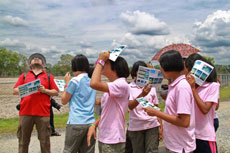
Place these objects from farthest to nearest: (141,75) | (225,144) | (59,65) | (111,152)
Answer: (59,65), (225,144), (141,75), (111,152)

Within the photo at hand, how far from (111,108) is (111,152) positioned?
0.45m

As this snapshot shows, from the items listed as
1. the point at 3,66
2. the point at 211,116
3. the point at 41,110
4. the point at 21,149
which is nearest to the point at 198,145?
the point at 211,116

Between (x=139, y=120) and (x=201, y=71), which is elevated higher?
(x=201, y=71)

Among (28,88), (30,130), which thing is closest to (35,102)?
(28,88)

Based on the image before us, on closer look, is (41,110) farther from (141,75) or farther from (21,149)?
(141,75)

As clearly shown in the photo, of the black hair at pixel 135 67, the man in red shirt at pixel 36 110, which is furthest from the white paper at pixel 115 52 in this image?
the man in red shirt at pixel 36 110

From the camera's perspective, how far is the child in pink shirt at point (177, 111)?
196cm

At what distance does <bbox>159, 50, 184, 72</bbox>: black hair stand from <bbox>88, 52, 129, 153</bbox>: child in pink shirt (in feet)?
1.45

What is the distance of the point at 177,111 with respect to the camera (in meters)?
1.95

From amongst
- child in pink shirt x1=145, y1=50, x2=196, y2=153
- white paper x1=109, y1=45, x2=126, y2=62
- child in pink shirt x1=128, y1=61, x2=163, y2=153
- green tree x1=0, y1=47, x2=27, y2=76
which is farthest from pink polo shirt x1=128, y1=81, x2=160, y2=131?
green tree x1=0, y1=47, x2=27, y2=76

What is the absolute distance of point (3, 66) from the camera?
262 feet

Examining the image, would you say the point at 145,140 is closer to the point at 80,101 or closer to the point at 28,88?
the point at 80,101

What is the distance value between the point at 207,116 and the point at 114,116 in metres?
1.06

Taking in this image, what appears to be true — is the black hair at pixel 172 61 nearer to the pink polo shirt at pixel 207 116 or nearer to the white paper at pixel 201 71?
the white paper at pixel 201 71
